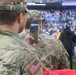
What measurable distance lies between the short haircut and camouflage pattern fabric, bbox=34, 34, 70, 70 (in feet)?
3.06

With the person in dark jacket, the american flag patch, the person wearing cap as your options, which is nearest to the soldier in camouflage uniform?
the american flag patch

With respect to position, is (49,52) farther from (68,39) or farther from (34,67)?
(68,39)

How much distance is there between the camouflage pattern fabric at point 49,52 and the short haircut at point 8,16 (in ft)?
3.06

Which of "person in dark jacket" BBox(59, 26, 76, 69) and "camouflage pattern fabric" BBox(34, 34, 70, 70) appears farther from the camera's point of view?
"person in dark jacket" BBox(59, 26, 76, 69)

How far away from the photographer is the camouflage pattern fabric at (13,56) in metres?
1.43

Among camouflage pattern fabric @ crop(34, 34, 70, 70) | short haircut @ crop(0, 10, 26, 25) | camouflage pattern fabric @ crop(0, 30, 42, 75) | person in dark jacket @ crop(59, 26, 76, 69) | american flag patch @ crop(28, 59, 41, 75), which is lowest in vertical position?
person in dark jacket @ crop(59, 26, 76, 69)

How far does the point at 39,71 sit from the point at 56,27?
476 cm

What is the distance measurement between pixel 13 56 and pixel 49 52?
112cm

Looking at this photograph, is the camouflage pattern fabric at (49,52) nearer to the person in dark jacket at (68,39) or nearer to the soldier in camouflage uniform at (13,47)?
the soldier in camouflage uniform at (13,47)

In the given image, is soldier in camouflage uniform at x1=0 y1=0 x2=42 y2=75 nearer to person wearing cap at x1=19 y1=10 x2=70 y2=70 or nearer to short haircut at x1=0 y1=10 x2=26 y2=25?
short haircut at x1=0 y1=10 x2=26 y2=25

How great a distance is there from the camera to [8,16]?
1.52 meters

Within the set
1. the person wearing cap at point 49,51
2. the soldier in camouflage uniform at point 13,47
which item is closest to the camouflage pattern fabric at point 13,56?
the soldier in camouflage uniform at point 13,47

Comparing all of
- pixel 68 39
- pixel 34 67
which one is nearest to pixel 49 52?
pixel 34 67

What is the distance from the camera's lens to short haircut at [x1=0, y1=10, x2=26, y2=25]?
1513 millimetres
